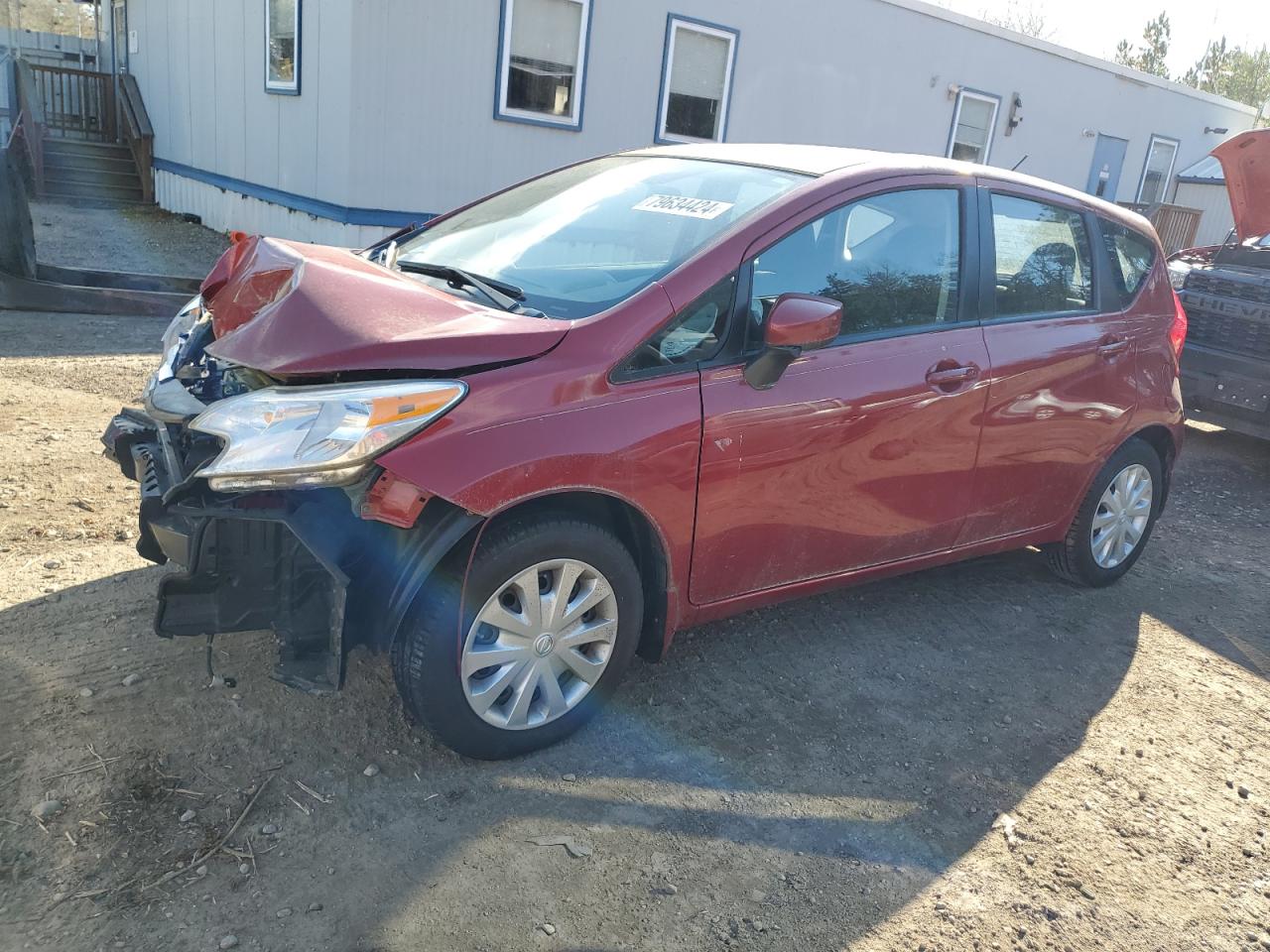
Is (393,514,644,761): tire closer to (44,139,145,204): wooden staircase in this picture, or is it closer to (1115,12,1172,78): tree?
(44,139,145,204): wooden staircase

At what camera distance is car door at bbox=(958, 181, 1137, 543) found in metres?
3.79

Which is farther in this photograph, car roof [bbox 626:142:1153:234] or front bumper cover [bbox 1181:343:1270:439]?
front bumper cover [bbox 1181:343:1270:439]

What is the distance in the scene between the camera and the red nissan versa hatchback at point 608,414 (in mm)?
2602

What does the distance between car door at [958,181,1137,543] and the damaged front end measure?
7.26 feet

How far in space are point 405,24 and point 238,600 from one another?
8.01 m

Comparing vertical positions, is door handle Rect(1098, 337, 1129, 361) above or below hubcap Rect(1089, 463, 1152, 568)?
above

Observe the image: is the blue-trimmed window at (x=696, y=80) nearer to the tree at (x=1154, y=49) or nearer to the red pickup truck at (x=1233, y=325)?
the red pickup truck at (x=1233, y=325)

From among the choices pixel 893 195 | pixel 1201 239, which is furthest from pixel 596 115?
pixel 1201 239

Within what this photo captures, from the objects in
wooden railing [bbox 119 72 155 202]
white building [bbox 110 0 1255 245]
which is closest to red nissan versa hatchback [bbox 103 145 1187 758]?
white building [bbox 110 0 1255 245]

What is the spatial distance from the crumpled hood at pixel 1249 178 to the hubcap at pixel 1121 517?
4431mm

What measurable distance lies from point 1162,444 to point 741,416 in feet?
8.83

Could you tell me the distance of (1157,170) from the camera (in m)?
18.2

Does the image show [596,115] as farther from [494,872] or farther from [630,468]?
[494,872]

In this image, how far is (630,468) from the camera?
2.85 metres
